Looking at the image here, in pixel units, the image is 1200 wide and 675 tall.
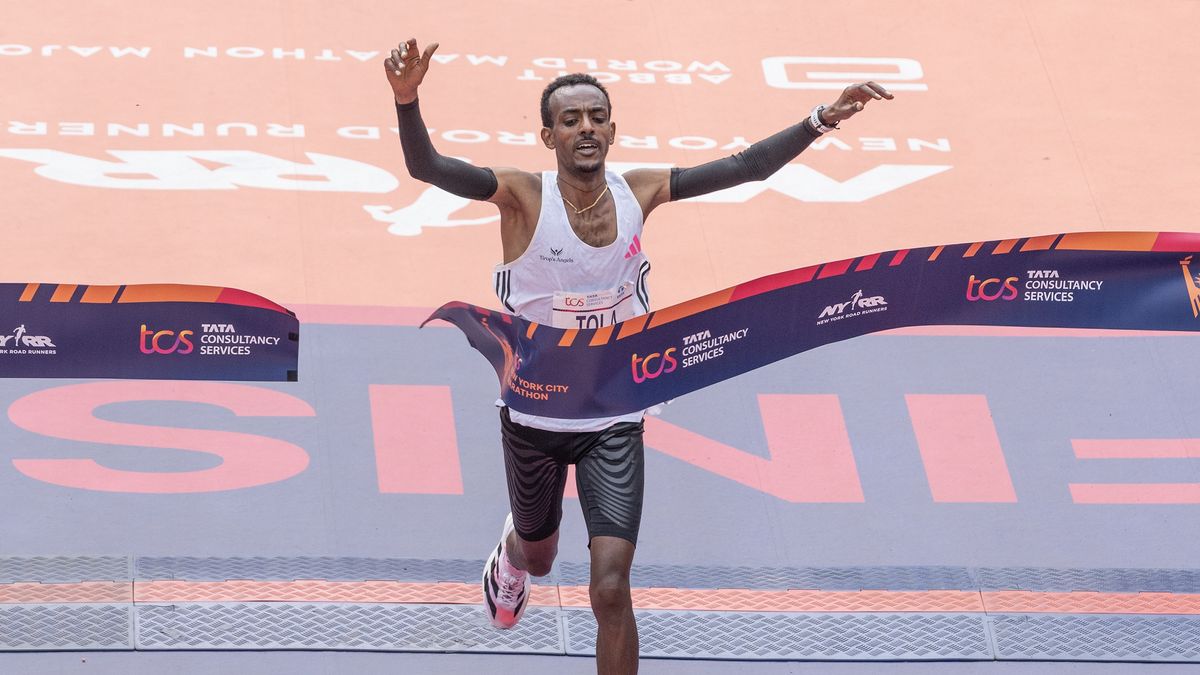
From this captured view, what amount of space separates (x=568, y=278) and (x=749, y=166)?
33.3 inches

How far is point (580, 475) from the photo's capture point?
6.40 meters

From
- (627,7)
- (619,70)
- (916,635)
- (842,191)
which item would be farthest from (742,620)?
(627,7)

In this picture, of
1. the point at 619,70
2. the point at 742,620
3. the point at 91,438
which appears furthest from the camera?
the point at 619,70

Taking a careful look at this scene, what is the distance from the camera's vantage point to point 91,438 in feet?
26.7

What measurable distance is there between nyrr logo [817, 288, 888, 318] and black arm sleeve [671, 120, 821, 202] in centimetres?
64

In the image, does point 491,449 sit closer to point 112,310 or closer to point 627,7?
point 112,310

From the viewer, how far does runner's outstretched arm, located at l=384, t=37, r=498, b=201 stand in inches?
235

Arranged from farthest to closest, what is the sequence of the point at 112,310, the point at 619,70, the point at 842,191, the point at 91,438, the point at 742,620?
1. the point at 619,70
2. the point at 842,191
3. the point at 91,438
4. the point at 742,620
5. the point at 112,310

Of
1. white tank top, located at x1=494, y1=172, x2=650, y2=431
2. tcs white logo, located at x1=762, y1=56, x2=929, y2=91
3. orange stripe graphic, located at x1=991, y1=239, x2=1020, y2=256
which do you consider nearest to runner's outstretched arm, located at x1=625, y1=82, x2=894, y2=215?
white tank top, located at x1=494, y1=172, x2=650, y2=431

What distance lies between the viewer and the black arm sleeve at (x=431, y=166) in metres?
6.11

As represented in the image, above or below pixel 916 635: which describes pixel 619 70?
above

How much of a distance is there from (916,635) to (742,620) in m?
0.72

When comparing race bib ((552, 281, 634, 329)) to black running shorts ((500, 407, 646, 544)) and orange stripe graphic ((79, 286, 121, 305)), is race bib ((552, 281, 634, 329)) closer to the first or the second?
black running shorts ((500, 407, 646, 544))

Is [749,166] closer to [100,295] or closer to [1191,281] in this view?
[1191,281]
